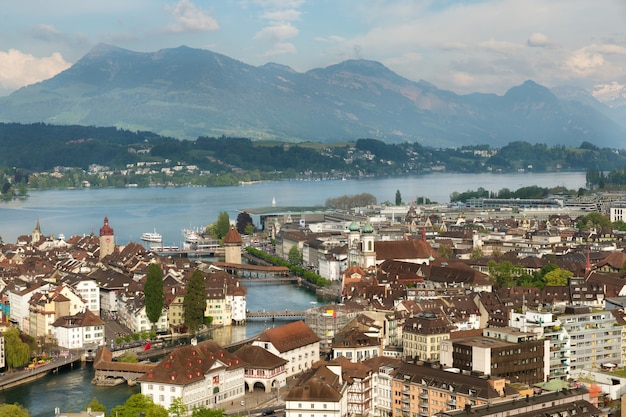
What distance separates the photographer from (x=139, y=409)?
16.0 meters

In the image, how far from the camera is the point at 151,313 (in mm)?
24734

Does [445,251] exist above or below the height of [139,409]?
above

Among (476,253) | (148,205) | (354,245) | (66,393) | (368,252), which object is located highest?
(354,245)

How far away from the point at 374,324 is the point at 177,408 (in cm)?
609

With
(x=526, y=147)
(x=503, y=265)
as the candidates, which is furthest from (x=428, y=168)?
(x=503, y=265)

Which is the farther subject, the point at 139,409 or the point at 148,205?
the point at 148,205

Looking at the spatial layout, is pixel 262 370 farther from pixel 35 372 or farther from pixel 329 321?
pixel 35 372

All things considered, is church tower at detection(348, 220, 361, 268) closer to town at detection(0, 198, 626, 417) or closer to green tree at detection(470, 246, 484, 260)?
town at detection(0, 198, 626, 417)

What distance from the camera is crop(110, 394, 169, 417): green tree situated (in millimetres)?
15852

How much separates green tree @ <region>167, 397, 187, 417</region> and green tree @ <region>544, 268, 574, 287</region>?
1365 centimetres

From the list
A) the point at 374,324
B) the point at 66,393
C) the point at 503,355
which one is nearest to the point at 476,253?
the point at 374,324

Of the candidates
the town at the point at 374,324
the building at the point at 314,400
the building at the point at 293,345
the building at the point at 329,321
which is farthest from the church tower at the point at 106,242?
the building at the point at 314,400

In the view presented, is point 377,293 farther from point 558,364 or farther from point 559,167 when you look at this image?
point 559,167

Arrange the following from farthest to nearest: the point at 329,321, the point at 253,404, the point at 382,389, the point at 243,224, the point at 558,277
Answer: the point at 243,224 → the point at 558,277 → the point at 329,321 → the point at 253,404 → the point at 382,389
